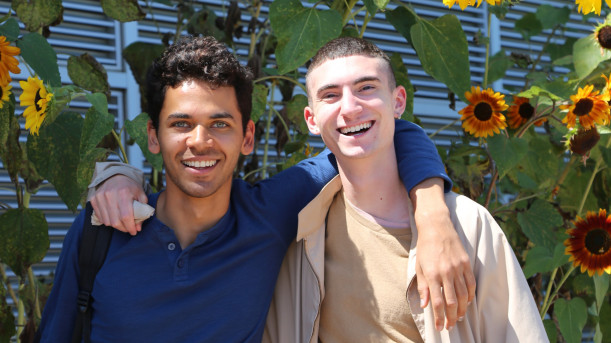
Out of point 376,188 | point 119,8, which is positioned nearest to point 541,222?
point 376,188

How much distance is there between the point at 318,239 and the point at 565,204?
1.37 meters

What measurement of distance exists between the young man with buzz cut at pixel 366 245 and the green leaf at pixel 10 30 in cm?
77

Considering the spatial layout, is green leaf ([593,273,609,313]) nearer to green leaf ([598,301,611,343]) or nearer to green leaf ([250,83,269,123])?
green leaf ([598,301,611,343])

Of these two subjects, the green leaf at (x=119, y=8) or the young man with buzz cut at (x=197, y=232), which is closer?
the young man with buzz cut at (x=197, y=232)

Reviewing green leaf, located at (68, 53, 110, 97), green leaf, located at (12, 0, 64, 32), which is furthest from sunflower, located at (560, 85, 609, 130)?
green leaf, located at (12, 0, 64, 32)

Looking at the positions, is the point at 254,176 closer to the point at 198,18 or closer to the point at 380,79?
the point at 198,18

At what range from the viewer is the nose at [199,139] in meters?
1.70

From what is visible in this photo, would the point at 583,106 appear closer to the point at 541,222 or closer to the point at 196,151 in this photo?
the point at 541,222

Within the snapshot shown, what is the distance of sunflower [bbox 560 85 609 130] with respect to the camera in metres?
2.25

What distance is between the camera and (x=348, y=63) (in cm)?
181

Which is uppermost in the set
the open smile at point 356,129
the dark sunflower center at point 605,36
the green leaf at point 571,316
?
the dark sunflower center at point 605,36

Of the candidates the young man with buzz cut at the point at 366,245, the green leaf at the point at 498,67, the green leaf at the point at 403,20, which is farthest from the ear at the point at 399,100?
the green leaf at the point at 498,67

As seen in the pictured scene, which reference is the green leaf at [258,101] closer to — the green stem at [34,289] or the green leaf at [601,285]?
the green stem at [34,289]

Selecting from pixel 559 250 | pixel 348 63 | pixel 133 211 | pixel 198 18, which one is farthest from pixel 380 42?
pixel 133 211
